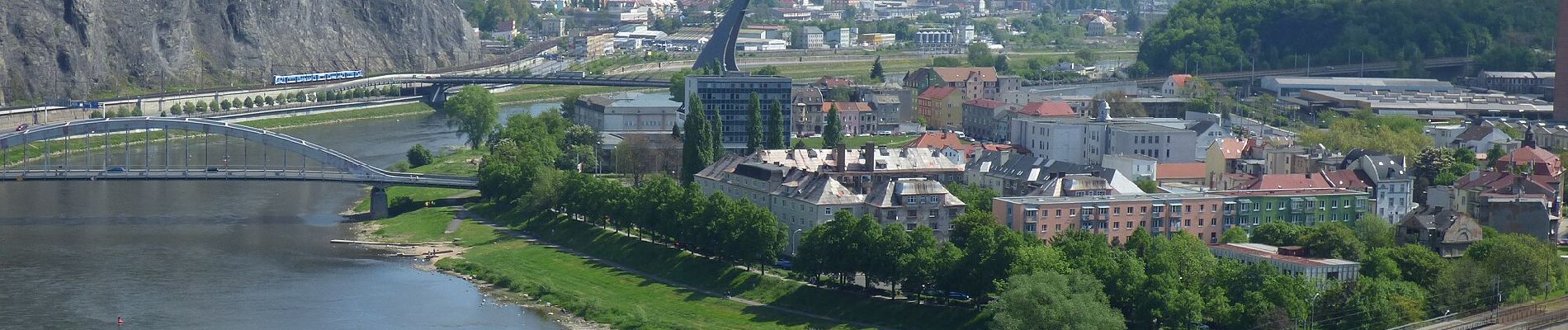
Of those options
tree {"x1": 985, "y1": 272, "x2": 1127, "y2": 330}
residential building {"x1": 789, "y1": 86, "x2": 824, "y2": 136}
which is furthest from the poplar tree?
tree {"x1": 985, "y1": 272, "x2": 1127, "y2": 330}

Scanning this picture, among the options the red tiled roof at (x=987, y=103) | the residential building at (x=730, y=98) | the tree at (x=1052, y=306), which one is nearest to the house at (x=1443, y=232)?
the tree at (x=1052, y=306)

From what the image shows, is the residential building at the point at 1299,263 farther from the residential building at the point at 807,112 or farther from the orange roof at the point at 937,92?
the orange roof at the point at 937,92

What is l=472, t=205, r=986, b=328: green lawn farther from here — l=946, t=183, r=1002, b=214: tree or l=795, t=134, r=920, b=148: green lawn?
l=795, t=134, r=920, b=148: green lawn

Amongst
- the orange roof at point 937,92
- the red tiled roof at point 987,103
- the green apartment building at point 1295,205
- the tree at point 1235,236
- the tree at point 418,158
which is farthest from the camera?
the orange roof at point 937,92

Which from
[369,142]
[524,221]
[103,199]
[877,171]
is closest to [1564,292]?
[877,171]

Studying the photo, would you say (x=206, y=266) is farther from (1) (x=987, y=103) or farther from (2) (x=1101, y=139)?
(1) (x=987, y=103)

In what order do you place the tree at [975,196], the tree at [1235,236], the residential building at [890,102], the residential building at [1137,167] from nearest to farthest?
the tree at [1235,236], the tree at [975,196], the residential building at [1137,167], the residential building at [890,102]

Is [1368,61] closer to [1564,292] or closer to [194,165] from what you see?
[194,165]
